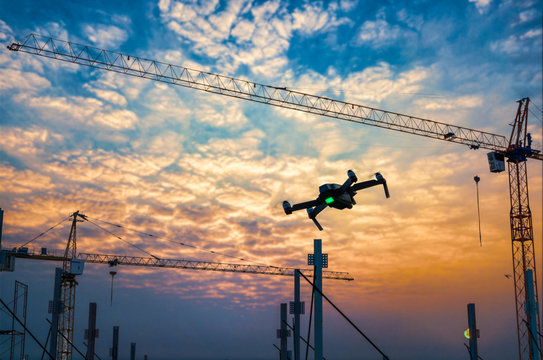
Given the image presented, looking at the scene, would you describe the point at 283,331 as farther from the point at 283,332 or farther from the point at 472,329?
the point at 472,329

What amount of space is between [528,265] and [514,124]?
26.3 metres

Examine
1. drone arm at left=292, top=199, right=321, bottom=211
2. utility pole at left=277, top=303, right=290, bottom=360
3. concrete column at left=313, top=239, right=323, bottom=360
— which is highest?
drone arm at left=292, top=199, right=321, bottom=211

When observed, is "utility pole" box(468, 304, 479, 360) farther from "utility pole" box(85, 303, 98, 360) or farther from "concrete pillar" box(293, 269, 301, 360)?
"utility pole" box(85, 303, 98, 360)

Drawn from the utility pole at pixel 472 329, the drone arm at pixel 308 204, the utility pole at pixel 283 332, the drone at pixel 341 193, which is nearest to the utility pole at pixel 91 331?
the utility pole at pixel 283 332

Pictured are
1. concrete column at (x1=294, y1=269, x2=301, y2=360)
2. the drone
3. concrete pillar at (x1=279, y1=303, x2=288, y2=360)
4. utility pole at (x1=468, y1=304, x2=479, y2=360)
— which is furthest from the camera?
concrete pillar at (x1=279, y1=303, x2=288, y2=360)

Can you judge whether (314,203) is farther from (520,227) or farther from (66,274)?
(66,274)

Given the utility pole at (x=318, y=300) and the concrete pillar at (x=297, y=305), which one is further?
the concrete pillar at (x=297, y=305)

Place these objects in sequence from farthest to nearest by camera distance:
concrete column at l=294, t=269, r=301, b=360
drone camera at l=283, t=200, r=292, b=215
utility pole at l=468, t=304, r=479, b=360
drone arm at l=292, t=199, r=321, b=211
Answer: utility pole at l=468, t=304, r=479, b=360
concrete column at l=294, t=269, r=301, b=360
drone camera at l=283, t=200, r=292, b=215
drone arm at l=292, t=199, r=321, b=211

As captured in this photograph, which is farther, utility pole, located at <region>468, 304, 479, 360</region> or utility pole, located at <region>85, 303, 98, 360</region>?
utility pole, located at <region>85, 303, 98, 360</region>

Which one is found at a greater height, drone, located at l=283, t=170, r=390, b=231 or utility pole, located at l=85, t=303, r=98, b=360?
drone, located at l=283, t=170, r=390, b=231

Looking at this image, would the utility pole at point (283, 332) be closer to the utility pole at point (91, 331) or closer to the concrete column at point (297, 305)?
the concrete column at point (297, 305)

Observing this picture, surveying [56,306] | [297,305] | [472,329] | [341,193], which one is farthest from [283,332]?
[341,193]

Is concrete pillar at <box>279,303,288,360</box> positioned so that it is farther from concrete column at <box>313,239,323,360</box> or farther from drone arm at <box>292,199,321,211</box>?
drone arm at <box>292,199,321,211</box>

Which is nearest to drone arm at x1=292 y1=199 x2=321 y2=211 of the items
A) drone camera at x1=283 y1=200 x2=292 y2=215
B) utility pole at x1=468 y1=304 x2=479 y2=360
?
drone camera at x1=283 y1=200 x2=292 y2=215
